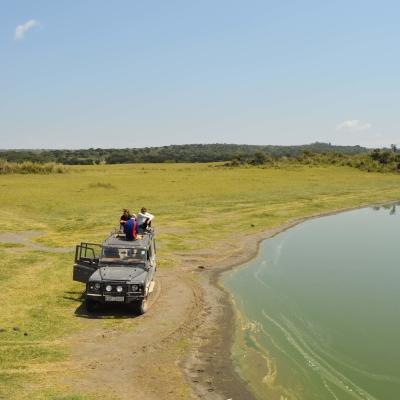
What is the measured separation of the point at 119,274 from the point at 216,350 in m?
4.17

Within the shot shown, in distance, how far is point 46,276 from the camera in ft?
72.6

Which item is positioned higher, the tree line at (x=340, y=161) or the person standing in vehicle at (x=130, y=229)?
the tree line at (x=340, y=161)

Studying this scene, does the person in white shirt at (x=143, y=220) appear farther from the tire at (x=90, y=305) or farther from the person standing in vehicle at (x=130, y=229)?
the tire at (x=90, y=305)

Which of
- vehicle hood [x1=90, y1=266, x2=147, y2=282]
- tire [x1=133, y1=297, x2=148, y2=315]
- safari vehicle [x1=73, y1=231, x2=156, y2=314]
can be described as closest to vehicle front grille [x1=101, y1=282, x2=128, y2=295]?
safari vehicle [x1=73, y1=231, x2=156, y2=314]

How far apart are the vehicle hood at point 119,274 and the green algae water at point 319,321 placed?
3735mm

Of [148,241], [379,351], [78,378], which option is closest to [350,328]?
[379,351]

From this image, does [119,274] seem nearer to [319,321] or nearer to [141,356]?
[141,356]

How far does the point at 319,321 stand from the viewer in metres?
18.4

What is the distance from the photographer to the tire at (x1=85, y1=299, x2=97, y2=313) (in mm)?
17156

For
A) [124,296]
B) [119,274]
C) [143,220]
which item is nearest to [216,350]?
[124,296]

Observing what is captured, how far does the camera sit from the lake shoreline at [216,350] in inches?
496

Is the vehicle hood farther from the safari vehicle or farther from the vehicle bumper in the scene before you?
the vehicle bumper

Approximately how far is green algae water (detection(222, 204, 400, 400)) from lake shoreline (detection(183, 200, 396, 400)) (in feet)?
1.04

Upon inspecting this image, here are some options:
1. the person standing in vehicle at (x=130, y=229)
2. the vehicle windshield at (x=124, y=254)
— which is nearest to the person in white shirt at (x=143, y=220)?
the person standing in vehicle at (x=130, y=229)
